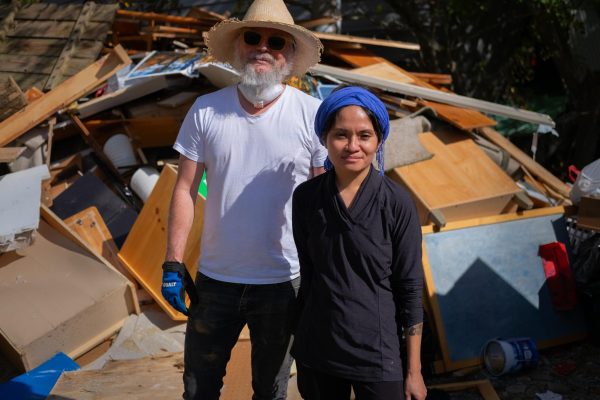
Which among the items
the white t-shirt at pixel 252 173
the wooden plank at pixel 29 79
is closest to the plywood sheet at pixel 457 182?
the white t-shirt at pixel 252 173

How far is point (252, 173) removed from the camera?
8.39 feet

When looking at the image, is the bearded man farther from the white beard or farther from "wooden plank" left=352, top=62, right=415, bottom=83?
"wooden plank" left=352, top=62, right=415, bottom=83

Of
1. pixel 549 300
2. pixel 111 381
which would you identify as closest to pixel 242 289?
pixel 111 381

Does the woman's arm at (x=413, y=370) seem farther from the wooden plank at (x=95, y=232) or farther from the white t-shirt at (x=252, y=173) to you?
the wooden plank at (x=95, y=232)

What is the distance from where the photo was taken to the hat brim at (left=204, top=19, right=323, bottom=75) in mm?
2623

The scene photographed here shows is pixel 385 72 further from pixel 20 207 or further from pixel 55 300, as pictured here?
pixel 55 300

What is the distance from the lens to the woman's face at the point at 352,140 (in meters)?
2.25

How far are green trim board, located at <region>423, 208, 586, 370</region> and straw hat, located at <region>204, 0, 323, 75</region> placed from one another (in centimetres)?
199

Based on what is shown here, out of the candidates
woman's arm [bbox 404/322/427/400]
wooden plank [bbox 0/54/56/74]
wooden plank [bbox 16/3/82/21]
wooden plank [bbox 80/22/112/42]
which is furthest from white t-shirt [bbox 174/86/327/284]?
wooden plank [bbox 16/3/82/21]

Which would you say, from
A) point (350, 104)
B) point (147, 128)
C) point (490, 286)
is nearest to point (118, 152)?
point (147, 128)

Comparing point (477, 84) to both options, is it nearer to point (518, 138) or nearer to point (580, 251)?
point (518, 138)

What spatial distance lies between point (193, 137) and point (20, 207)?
7.61 ft

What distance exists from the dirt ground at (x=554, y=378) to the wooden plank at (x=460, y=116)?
195 cm

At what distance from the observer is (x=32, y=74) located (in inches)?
266
